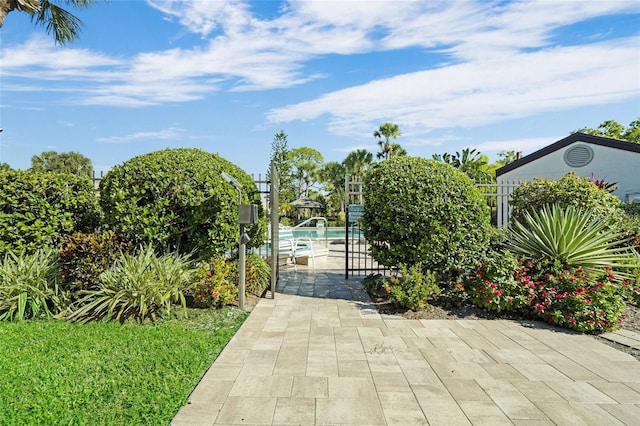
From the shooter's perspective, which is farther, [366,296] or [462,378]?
[366,296]

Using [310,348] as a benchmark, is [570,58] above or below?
above

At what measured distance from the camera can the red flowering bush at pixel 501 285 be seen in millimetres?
5164

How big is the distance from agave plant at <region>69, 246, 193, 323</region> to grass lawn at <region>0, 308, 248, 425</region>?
25 cm

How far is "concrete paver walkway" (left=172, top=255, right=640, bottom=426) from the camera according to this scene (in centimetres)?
261

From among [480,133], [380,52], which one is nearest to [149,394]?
[380,52]

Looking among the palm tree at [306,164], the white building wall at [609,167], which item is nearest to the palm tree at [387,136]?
the palm tree at [306,164]

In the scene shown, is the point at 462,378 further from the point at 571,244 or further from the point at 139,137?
the point at 139,137

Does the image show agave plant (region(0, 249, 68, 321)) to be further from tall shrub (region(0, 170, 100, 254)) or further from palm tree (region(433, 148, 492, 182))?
palm tree (region(433, 148, 492, 182))

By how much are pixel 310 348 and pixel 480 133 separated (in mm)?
Answer: 11755

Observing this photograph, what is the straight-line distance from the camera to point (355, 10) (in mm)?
6867

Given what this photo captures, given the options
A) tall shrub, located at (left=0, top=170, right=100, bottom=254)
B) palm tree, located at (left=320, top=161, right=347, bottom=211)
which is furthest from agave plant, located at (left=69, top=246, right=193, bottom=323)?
palm tree, located at (left=320, top=161, right=347, bottom=211)

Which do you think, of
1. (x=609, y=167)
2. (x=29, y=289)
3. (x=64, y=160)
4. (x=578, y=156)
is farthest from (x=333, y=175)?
(x=29, y=289)

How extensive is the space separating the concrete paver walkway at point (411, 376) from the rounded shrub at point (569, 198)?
2.92 meters

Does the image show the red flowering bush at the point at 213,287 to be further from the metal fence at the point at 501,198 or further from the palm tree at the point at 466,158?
the palm tree at the point at 466,158
